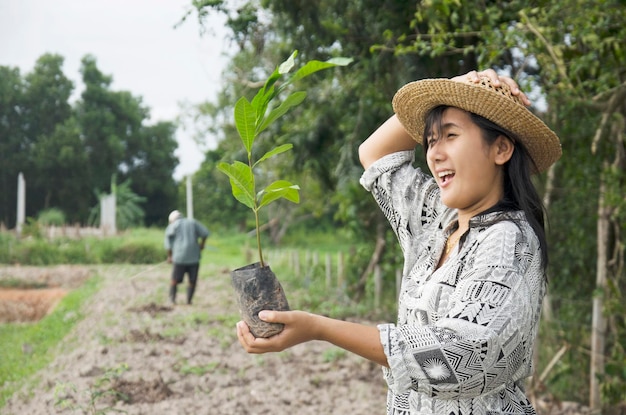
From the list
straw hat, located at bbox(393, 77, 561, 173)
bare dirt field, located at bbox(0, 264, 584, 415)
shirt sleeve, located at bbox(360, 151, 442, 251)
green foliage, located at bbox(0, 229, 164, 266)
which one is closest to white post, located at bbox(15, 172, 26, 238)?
bare dirt field, located at bbox(0, 264, 584, 415)

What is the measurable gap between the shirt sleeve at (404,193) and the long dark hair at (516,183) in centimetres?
24

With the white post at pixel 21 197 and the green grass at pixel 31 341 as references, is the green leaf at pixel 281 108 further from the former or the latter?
the white post at pixel 21 197

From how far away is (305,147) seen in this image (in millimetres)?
6820

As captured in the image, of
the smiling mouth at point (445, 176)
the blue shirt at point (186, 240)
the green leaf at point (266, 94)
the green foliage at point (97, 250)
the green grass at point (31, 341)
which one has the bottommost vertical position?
the green grass at point (31, 341)

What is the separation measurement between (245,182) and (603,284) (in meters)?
3.71

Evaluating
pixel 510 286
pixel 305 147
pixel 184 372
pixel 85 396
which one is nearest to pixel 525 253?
pixel 510 286

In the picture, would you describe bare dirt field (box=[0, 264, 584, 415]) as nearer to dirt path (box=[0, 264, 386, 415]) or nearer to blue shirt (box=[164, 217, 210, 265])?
dirt path (box=[0, 264, 386, 415])

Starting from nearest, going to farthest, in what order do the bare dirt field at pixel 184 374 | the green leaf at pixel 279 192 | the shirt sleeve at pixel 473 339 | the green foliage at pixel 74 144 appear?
the shirt sleeve at pixel 473 339 → the green leaf at pixel 279 192 → the bare dirt field at pixel 184 374 → the green foliage at pixel 74 144

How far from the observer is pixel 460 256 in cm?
158

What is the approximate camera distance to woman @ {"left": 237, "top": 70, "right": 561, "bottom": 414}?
1.37 metres

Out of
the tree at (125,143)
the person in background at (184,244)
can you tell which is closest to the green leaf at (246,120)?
the person in background at (184,244)

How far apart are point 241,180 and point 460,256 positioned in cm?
49

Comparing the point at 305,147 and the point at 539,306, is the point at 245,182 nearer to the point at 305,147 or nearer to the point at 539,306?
the point at 539,306

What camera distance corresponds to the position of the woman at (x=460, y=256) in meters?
1.37
